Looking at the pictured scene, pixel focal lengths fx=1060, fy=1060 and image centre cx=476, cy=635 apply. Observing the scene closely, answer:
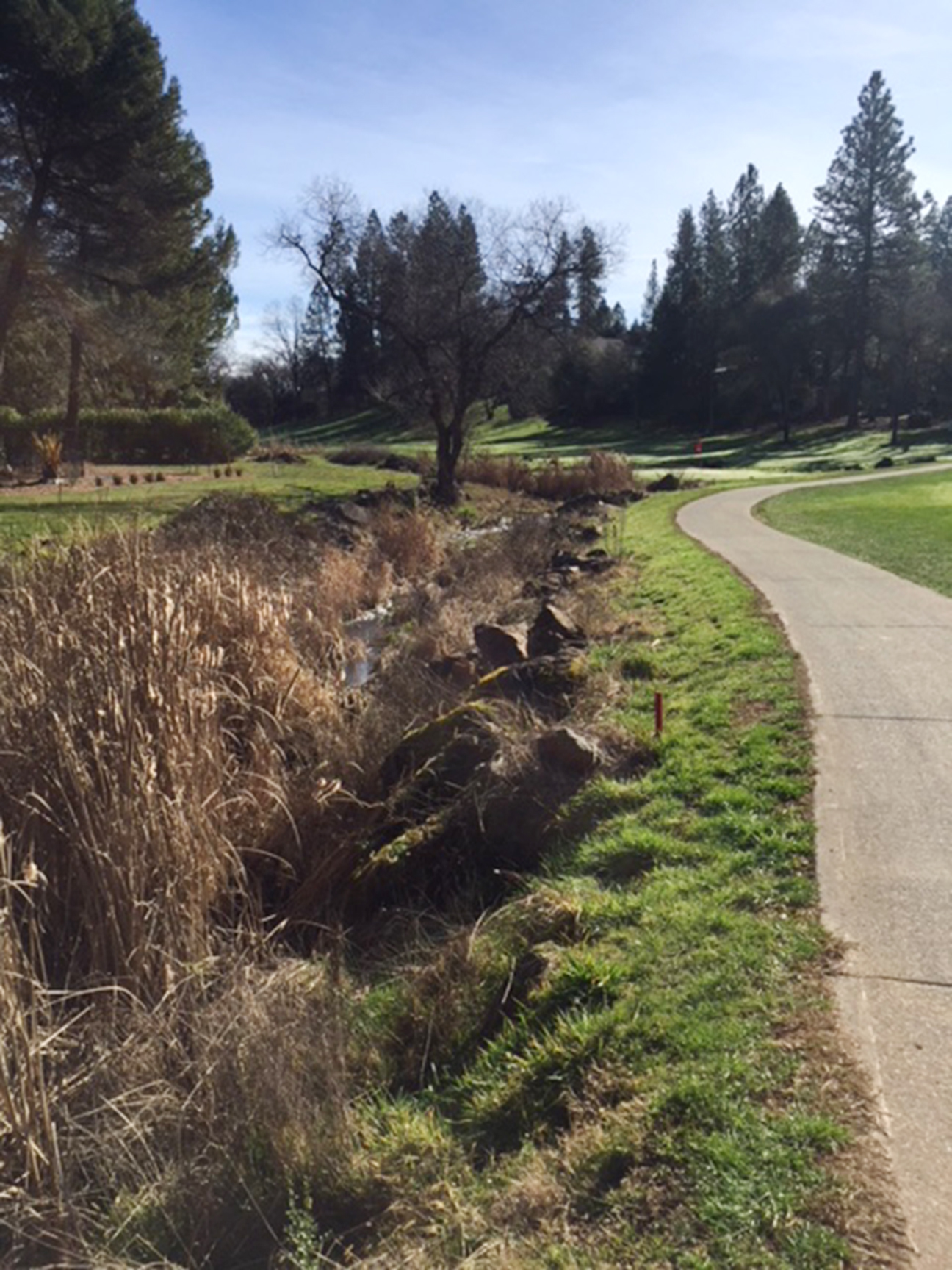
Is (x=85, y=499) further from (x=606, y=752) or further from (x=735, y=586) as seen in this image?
(x=606, y=752)

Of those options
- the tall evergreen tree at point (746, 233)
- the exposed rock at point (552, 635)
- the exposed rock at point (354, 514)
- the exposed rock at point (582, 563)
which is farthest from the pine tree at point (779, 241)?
the exposed rock at point (552, 635)

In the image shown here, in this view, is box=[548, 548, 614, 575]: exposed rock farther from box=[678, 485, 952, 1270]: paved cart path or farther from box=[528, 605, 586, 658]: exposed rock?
box=[678, 485, 952, 1270]: paved cart path

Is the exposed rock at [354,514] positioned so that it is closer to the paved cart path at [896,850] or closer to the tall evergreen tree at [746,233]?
the paved cart path at [896,850]

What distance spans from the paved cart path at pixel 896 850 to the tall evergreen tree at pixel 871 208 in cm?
5526

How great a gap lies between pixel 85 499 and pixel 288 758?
17986mm

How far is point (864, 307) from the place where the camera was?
2347 inches

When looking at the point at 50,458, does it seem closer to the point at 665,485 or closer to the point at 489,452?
the point at 665,485

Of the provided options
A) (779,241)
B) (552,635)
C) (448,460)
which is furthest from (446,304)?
(779,241)

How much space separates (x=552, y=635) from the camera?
389 inches

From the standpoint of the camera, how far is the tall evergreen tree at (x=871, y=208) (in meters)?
59.3

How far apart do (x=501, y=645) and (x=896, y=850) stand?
17.6 ft

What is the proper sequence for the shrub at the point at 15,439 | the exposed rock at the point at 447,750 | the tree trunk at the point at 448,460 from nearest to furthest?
the exposed rock at the point at 447,750, the tree trunk at the point at 448,460, the shrub at the point at 15,439

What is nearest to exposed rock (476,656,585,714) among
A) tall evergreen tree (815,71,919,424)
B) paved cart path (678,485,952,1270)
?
paved cart path (678,485,952,1270)

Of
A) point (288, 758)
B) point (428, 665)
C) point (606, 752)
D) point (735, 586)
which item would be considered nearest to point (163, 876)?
point (288, 758)
